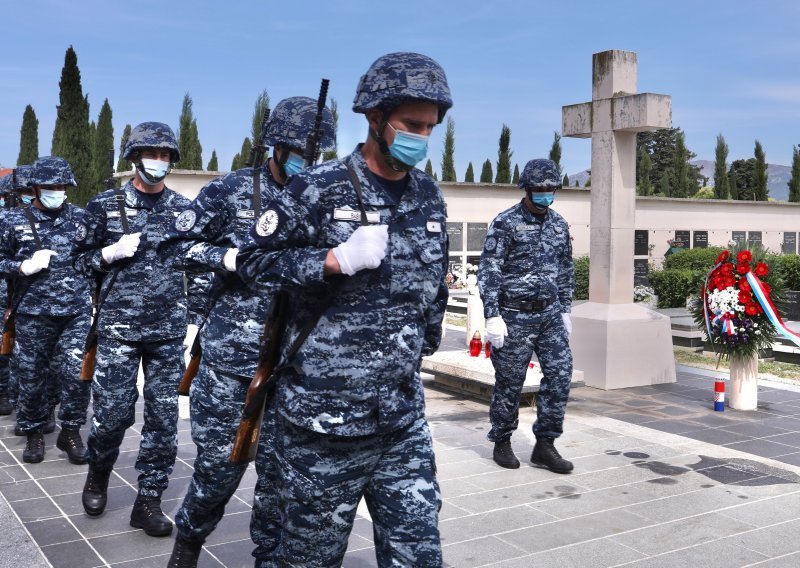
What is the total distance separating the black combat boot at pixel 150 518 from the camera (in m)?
4.98

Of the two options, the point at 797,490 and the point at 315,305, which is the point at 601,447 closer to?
A: the point at 797,490

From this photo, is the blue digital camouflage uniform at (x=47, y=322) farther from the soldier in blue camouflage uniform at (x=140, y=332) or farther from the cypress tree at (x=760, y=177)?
the cypress tree at (x=760, y=177)

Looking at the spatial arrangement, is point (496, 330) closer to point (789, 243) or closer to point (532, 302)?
point (532, 302)

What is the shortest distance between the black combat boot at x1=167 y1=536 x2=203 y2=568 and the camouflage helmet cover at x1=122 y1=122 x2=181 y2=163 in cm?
231

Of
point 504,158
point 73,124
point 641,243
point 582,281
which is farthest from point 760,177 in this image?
point 73,124

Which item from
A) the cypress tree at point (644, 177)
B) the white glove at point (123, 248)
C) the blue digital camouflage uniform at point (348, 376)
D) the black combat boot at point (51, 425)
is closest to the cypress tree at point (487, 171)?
the cypress tree at point (644, 177)

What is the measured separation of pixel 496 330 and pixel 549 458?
3.56 feet

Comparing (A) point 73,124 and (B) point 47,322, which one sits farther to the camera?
(A) point 73,124

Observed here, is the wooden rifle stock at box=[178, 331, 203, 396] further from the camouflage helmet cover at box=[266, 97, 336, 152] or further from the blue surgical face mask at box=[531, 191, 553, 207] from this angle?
the blue surgical face mask at box=[531, 191, 553, 207]

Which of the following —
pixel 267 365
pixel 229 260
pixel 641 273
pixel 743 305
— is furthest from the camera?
pixel 641 273

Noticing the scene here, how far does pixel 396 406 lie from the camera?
2871 millimetres

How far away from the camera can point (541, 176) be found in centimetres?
641

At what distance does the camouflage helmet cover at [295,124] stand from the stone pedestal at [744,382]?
620 cm

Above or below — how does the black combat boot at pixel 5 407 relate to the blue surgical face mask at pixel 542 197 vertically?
below
